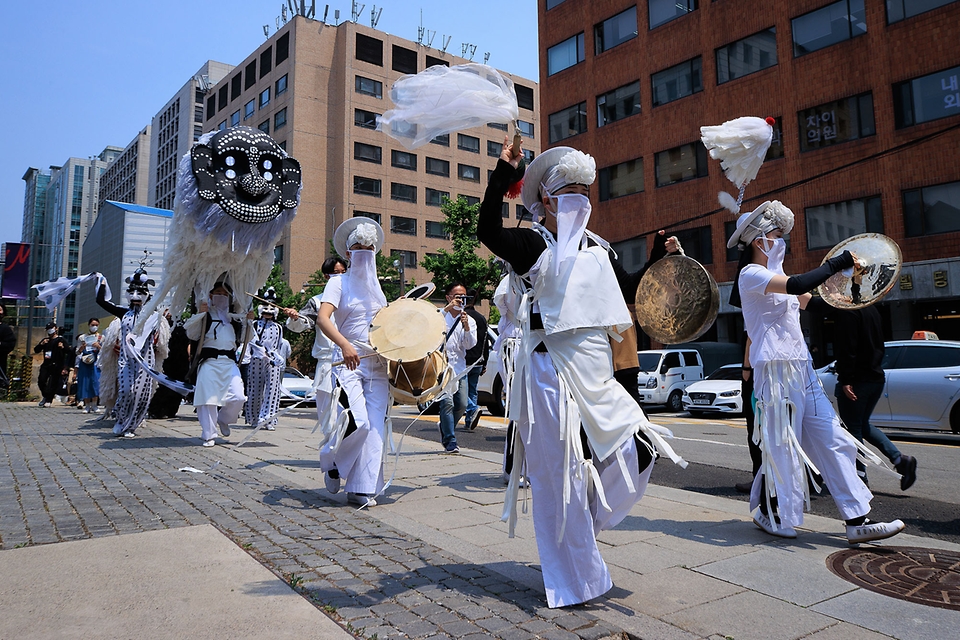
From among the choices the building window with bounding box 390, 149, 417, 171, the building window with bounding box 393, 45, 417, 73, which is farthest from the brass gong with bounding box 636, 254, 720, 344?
the building window with bounding box 393, 45, 417, 73

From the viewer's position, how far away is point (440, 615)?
114 inches

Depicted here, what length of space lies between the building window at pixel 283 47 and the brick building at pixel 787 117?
91.3ft

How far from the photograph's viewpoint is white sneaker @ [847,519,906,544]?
3.95 meters

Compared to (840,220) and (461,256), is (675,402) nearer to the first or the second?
(840,220)

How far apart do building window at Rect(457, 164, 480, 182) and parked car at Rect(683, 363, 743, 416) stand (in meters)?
43.6

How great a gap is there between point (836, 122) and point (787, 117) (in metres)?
1.67

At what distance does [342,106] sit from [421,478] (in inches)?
1948

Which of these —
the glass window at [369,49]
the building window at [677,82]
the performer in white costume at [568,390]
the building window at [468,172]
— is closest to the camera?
the performer in white costume at [568,390]

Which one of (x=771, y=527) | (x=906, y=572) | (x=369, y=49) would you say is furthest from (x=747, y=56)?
(x=369, y=49)

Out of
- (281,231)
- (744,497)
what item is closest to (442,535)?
(744,497)

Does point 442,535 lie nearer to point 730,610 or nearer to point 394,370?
point 394,370

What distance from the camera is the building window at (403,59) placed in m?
54.6

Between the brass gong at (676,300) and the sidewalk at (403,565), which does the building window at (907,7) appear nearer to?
the sidewalk at (403,565)

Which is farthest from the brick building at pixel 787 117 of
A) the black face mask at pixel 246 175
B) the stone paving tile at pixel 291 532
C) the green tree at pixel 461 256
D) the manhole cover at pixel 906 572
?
the stone paving tile at pixel 291 532
